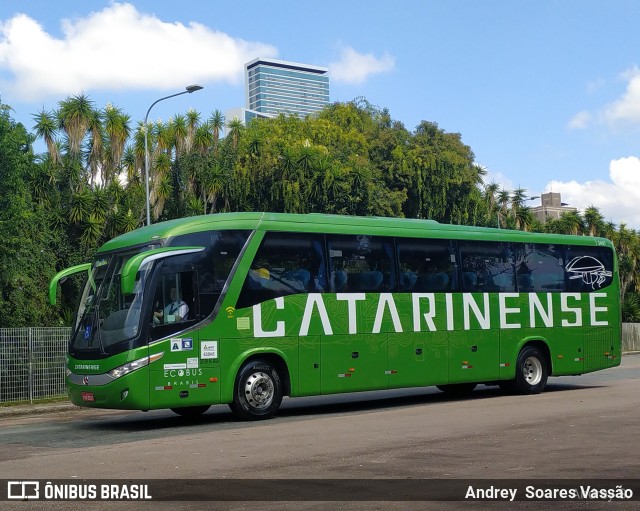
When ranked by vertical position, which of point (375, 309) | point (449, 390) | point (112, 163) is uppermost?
point (112, 163)

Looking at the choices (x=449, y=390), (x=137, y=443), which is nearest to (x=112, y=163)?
(x=449, y=390)

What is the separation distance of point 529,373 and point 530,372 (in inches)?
1.4

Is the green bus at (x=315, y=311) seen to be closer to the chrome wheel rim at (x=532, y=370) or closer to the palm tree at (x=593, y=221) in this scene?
the chrome wheel rim at (x=532, y=370)

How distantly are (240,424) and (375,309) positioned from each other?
3.81 m

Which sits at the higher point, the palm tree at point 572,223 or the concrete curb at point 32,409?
the palm tree at point 572,223

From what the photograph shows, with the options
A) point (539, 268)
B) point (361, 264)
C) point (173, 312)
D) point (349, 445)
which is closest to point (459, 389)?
point (539, 268)

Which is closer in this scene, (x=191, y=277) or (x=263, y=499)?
(x=263, y=499)

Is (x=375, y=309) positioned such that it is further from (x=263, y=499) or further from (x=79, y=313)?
(x=263, y=499)

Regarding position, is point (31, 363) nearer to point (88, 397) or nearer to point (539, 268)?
point (88, 397)

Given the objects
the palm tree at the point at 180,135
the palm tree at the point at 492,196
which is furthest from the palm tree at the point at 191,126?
the palm tree at the point at 492,196

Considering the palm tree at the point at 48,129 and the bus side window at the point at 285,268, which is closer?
the bus side window at the point at 285,268

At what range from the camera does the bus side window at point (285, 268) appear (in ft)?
53.7

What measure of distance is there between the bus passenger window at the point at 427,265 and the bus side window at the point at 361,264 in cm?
33

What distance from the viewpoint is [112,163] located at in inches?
1917
